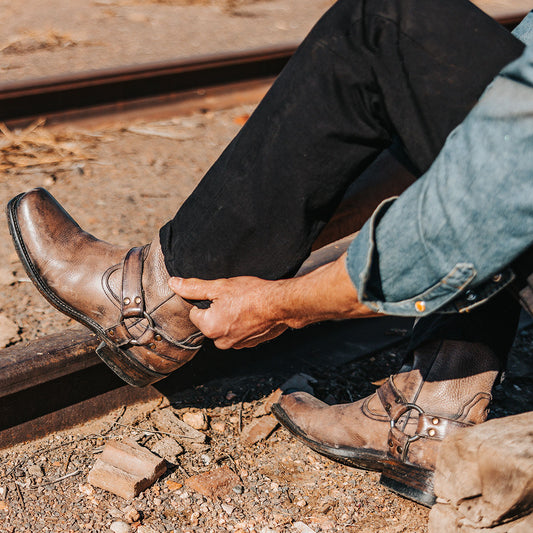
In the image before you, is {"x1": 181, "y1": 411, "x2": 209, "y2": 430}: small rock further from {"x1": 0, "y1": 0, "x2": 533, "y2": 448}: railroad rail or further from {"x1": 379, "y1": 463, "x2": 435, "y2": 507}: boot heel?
{"x1": 379, "y1": 463, "x2": 435, "y2": 507}: boot heel

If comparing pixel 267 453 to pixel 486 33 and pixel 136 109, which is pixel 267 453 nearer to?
pixel 486 33

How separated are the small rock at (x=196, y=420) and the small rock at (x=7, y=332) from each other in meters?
0.72

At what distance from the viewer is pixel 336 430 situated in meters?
2.20

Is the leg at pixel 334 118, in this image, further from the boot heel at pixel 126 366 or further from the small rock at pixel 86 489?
the small rock at pixel 86 489

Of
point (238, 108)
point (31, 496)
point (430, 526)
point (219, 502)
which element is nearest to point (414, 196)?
point (430, 526)

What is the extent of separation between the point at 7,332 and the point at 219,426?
893 millimetres

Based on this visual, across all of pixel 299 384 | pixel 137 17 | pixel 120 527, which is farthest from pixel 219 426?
pixel 137 17

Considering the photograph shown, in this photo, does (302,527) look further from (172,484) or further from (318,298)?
(318,298)

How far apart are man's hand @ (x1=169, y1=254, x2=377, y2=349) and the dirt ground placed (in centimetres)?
Answer: 50

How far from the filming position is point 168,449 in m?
2.27

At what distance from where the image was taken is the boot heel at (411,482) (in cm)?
199

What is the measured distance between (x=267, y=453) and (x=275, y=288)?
747mm

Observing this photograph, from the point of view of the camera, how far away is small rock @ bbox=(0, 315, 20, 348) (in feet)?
8.62

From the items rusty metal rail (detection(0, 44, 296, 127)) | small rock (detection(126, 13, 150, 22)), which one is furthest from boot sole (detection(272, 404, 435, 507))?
small rock (detection(126, 13, 150, 22))
